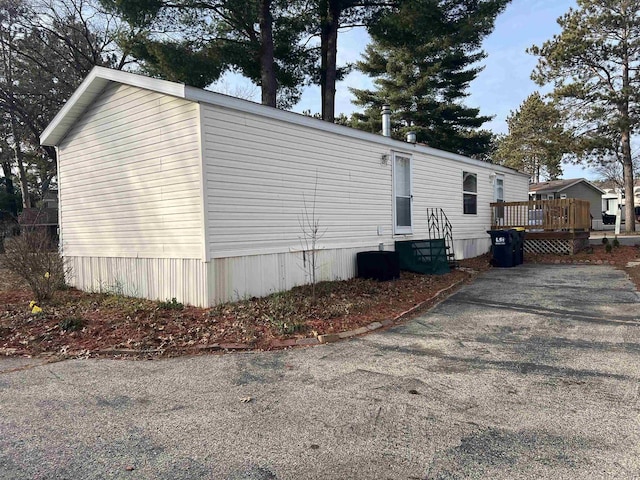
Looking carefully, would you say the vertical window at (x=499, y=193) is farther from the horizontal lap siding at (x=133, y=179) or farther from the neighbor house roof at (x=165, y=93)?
the horizontal lap siding at (x=133, y=179)

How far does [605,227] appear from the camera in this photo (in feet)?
103

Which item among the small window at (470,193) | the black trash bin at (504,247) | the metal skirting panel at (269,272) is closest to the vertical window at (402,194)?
the metal skirting panel at (269,272)

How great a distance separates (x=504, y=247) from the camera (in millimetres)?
11188

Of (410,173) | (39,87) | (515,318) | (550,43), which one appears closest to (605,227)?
(550,43)

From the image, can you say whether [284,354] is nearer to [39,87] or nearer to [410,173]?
[410,173]

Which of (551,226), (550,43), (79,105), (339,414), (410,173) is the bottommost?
(339,414)

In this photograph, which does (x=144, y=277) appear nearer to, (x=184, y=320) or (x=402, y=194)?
(x=184, y=320)

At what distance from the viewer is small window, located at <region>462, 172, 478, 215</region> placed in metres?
12.3

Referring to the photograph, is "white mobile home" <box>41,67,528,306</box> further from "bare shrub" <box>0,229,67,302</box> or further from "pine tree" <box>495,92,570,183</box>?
"pine tree" <box>495,92,570,183</box>

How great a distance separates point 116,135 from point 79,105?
1194mm

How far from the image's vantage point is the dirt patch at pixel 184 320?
15.7ft

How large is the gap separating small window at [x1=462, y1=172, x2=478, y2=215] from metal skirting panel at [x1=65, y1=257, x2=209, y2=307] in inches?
336

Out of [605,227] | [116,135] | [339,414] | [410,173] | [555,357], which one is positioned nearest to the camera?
[339,414]

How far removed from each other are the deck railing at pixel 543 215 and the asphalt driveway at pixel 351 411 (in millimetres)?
8120
